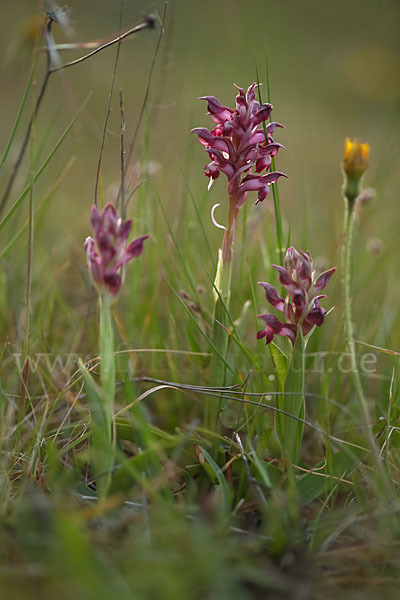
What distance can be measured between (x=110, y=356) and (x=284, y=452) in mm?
557

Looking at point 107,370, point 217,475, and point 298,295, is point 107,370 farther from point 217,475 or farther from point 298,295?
point 298,295

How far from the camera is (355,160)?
1.62 metres

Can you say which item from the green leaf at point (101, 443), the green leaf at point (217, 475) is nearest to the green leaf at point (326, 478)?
the green leaf at point (217, 475)

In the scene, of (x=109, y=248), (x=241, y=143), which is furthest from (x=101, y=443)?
(x=241, y=143)

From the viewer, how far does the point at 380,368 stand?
7.14 feet

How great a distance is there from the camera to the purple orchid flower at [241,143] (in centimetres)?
141

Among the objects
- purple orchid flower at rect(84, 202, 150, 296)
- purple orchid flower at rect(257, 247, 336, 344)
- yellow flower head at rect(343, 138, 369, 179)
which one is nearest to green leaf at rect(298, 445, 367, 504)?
purple orchid flower at rect(257, 247, 336, 344)

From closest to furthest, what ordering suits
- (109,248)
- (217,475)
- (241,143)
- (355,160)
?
1. (109,248)
2. (217,475)
3. (241,143)
4. (355,160)

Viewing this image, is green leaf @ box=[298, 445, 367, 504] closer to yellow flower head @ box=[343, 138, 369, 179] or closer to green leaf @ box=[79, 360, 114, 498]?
green leaf @ box=[79, 360, 114, 498]

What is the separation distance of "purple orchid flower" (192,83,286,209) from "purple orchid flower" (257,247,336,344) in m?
0.22

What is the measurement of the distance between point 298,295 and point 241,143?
1.49 ft

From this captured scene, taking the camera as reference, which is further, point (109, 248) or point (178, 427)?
point (178, 427)

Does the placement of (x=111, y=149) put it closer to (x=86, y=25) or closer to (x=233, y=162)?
(x=86, y=25)

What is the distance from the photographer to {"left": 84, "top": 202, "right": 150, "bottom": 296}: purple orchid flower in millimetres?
1186
